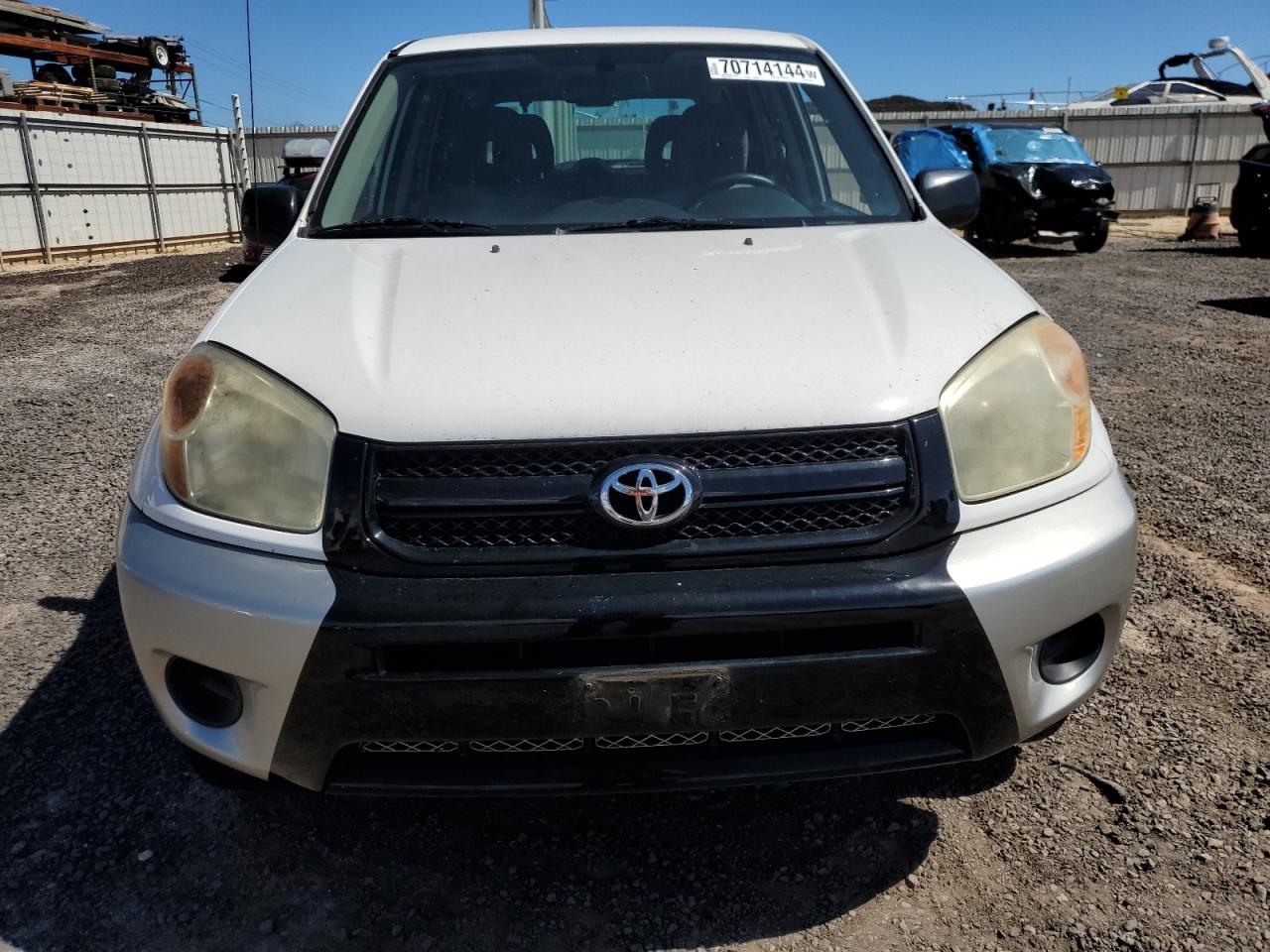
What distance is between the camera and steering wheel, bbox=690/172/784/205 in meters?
2.89

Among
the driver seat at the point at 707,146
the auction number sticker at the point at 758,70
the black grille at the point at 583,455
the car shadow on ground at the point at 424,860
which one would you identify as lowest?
the car shadow on ground at the point at 424,860

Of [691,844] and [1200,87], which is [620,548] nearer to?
[691,844]

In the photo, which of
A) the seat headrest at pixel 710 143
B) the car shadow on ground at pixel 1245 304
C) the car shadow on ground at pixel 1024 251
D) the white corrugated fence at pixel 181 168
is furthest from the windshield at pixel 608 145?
the white corrugated fence at pixel 181 168

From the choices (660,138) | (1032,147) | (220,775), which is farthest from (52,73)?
(220,775)

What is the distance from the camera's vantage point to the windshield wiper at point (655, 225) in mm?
2633

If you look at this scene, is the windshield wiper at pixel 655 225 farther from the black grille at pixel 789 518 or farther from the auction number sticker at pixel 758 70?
the black grille at pixel 789 518

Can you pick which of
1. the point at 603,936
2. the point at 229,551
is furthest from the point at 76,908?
the point at 603,936

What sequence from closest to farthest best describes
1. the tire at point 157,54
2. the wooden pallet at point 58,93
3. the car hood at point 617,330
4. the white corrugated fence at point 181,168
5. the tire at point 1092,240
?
the car hood at point 617,330
the tire at point 1092,240
the white corrugated fence at point 181,168
the wooden pallet at point 58,93
the tire at point 157,54

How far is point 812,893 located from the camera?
6.70ft

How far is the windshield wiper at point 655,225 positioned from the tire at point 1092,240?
13351 mm

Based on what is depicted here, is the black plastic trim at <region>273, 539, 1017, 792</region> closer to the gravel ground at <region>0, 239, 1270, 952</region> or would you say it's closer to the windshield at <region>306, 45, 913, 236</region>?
the gravel ground at <region>0, 239, 1270, 952</region>

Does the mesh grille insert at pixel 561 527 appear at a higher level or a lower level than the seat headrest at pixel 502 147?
lower

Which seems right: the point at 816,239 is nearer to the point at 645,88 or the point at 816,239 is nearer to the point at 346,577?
the point at 645,88

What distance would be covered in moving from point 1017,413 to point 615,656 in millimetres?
876
